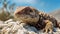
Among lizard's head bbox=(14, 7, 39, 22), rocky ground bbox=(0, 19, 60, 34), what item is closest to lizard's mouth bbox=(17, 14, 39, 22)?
lizard's head bbox=(14, 7, 39, 22)

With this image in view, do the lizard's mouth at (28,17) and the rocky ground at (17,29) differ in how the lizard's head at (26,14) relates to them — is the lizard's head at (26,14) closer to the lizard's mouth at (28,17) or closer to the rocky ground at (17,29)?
Result: the lizard's mouth at (28,17)

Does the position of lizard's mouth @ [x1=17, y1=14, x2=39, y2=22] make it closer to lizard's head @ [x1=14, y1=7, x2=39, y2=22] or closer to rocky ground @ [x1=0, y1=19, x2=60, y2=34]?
lizard's head @ [x1=14, y1=7, x2=39, y2=22]

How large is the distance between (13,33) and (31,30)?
54 cm

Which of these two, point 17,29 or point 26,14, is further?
point 26,14

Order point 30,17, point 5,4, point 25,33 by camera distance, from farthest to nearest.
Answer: point 5,4
point 30,17
point 25,33

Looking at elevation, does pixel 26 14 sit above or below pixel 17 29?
above

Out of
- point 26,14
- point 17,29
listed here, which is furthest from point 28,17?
point 17,29

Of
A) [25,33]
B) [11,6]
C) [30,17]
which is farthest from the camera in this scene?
[11,6]

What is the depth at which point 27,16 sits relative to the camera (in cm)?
584

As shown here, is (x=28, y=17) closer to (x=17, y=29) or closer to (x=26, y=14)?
(x=26, y=14)

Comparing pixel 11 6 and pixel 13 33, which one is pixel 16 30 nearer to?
pixel 13 33

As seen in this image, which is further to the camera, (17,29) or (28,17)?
(28,17)

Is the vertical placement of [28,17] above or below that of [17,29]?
above

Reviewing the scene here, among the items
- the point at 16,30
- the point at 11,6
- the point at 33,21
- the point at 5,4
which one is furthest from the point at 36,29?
the point at 11,6
